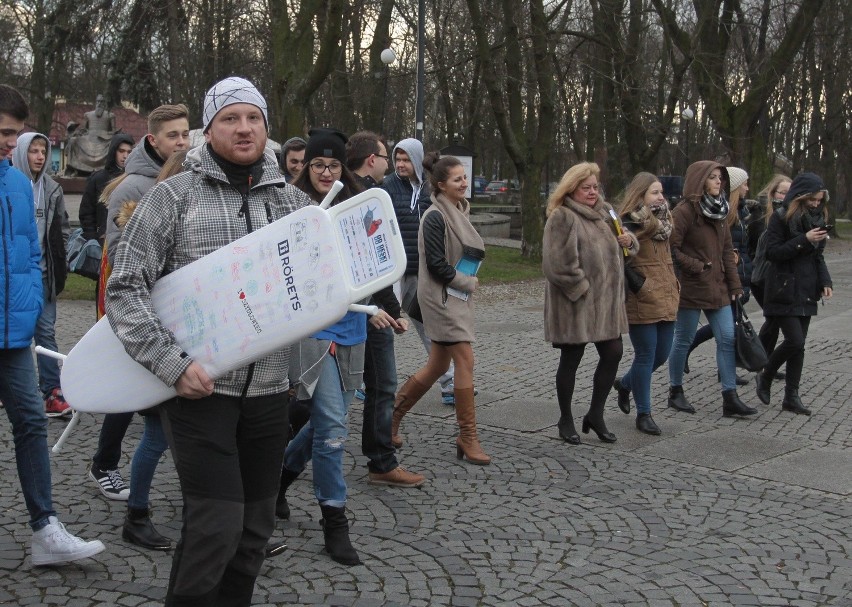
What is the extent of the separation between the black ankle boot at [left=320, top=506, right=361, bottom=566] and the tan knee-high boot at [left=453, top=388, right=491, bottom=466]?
5.97ft

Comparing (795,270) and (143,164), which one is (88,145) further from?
(143,164)

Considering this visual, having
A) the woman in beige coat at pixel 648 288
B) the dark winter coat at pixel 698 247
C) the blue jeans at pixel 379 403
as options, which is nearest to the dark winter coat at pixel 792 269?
the dark winter coat at pixel 698 247

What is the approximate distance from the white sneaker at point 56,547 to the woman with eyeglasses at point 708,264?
4986 mm

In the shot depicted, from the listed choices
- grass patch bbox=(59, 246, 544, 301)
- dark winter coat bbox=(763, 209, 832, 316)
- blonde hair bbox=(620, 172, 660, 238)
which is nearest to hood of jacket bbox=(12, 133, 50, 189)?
blonde hair bbox=(620, 172, 660, 238)

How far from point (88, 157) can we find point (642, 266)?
2227 centimetres

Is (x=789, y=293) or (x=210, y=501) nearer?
(x=210, y=501)

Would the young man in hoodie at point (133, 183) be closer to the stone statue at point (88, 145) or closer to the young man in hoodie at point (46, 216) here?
the young man in hoodie at point (46, 216)

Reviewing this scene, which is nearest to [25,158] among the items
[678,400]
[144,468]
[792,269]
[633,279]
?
[144,468]

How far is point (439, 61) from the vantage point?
29312 mm

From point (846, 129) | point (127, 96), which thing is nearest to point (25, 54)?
point (127, 96)

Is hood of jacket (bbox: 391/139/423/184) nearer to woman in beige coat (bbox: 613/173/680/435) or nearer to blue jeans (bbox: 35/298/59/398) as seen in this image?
woman in beige coat (bbox: 613/173/680/435)

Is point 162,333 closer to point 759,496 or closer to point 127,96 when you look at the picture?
point 759,496

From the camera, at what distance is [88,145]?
26.9 m

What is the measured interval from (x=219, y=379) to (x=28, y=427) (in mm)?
1572
